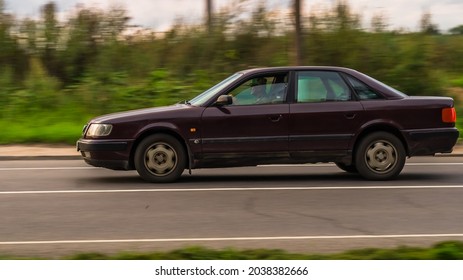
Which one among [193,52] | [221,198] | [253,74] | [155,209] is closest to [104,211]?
[155,209]

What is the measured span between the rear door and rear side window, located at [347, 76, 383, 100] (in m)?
0.14

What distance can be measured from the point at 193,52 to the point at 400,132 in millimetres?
10926

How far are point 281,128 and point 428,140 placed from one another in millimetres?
2059

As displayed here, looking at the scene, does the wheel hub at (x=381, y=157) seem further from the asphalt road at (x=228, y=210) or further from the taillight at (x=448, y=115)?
the taillight at (x=448, y=115)

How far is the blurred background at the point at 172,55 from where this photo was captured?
19.5 metres

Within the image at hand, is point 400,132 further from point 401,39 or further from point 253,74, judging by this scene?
point 401,39

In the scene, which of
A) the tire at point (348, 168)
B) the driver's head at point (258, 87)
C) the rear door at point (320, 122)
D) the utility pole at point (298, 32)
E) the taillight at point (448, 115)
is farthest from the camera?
the utility pole at point (298, 32)

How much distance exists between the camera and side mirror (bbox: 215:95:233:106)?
444 inches

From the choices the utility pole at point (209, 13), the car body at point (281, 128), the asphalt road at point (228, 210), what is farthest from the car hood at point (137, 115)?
the utility pole at point (209, 13)

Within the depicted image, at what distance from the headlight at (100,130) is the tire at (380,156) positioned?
11.2 feet

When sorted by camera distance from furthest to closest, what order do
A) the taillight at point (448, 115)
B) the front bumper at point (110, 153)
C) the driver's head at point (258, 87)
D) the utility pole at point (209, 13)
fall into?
the utility pole at point (209, 13) < the taillight at point (448, 115) < the driver's head at point (258, 87) < the front bumper at point (110, 153)

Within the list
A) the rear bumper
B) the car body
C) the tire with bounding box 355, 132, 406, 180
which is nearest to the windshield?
the car body

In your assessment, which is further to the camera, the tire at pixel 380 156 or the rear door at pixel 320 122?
→ the tire at pixel 380 156

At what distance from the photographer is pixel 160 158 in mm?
11336
